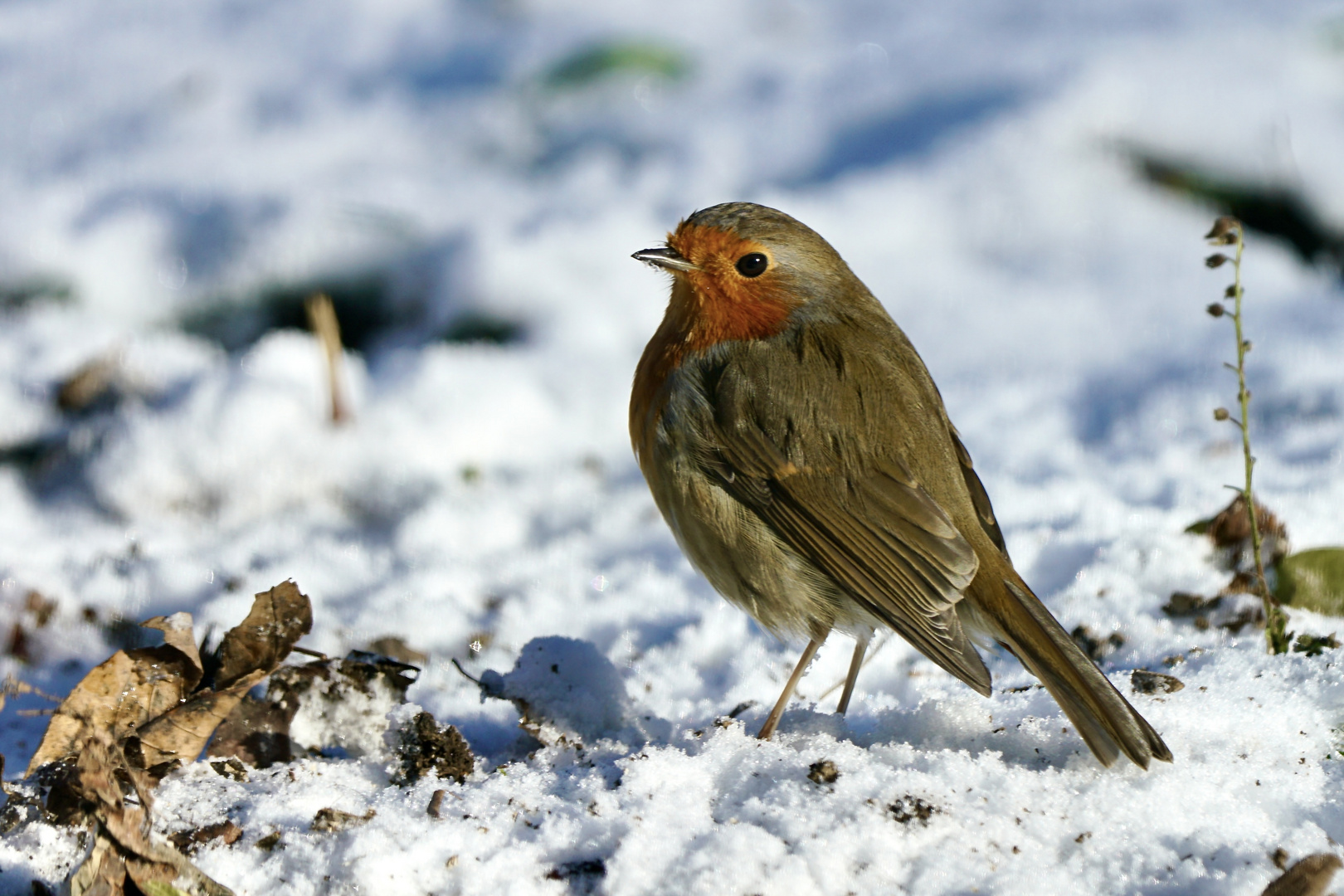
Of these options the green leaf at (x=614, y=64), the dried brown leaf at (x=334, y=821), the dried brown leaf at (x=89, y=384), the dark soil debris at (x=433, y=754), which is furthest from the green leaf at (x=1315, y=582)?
the green leaf at (x=614, y=64)

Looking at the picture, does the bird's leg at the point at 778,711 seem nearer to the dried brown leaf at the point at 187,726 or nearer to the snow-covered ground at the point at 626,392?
the snow-covered ground at the point at 626,392

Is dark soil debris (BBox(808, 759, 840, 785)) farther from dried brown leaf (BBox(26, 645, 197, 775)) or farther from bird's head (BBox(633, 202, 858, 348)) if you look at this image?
dried brown leaf (BBox(26, 645, 197, 775))

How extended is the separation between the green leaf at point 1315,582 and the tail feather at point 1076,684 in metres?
1.00

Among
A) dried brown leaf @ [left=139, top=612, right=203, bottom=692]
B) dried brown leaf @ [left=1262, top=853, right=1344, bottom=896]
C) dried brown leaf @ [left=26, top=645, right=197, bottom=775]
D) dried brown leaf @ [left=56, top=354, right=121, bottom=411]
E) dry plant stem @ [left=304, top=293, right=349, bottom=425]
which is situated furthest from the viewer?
dried brown leaf @ [left=56, top=354, right=121, bottom=411]

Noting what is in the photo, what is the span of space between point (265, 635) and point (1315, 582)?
2.59 m

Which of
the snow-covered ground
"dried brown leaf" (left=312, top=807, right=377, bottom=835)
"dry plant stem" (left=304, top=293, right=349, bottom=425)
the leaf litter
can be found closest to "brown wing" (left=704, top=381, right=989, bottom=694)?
the snow-covered ground

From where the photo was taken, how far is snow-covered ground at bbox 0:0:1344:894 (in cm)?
212

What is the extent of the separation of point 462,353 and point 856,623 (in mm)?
2512

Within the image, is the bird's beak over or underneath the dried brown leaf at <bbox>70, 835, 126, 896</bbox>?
over

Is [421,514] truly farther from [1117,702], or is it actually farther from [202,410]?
[1117,702]

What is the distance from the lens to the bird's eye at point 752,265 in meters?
3.01

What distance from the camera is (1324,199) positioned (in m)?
5.53

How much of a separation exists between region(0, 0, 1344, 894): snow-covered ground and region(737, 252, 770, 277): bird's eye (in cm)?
104

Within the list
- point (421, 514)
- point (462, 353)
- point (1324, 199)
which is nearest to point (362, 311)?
point (462, 353)
